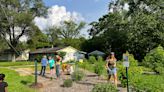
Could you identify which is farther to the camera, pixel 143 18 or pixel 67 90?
pixel 143 18

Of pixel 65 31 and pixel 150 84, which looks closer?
pixel 150 84

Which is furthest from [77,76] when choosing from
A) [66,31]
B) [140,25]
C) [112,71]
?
[66,31]

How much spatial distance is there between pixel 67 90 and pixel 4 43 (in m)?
51.6

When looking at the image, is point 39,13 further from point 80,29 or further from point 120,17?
point 80,29

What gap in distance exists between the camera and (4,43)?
68938 millimetres

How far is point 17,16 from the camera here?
66188 millimetres

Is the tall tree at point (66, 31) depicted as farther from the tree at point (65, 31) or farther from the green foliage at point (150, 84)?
the green foliage at point (150, 84)

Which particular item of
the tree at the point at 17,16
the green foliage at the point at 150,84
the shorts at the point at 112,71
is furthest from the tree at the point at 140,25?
the green foliage at the point at 150,84

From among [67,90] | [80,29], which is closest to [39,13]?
[80,29]

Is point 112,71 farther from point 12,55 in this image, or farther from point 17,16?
point 12,55

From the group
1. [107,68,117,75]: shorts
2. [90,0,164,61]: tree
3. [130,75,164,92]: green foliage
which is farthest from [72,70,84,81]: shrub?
[90,0,164,61]: tree

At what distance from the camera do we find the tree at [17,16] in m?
66.6

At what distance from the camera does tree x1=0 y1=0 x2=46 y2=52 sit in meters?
66.6

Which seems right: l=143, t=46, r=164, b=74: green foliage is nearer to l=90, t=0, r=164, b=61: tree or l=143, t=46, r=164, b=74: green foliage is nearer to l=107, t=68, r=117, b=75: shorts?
l=107, t=68, r=117, b=75: shorts
